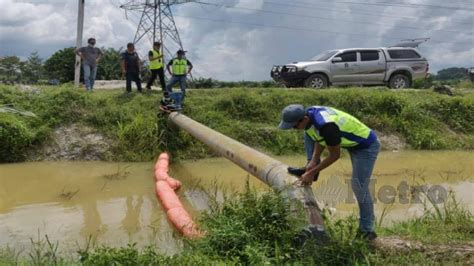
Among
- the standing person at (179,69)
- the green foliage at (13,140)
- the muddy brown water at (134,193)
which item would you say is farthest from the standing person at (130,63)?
the muddy brown water at (134,193)

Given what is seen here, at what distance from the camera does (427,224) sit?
5879mm

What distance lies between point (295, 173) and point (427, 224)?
1.88 m

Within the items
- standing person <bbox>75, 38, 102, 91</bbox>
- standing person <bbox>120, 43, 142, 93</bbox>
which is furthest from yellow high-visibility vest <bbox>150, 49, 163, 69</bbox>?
standing person <bbox>75, 38, 102, 91</bbox>

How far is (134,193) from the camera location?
28.3 feet

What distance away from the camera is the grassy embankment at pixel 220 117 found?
11812mm

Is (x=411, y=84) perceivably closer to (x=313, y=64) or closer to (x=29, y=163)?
(x=313, y=64)

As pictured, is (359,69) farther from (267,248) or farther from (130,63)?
(267,248)

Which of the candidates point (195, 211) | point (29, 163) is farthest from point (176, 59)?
point (195, 211)

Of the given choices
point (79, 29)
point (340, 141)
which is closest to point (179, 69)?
point (79, 29)

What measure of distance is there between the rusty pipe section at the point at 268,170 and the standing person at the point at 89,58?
6747 millimetres

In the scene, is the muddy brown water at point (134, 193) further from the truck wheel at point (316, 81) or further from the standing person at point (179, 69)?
the truck wheel at point (316, 81)

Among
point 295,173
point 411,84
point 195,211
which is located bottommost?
point 195,211

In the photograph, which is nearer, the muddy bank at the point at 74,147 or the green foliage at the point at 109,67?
the muddy bank at the point at 74,147

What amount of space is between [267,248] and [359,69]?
14.2 metres
